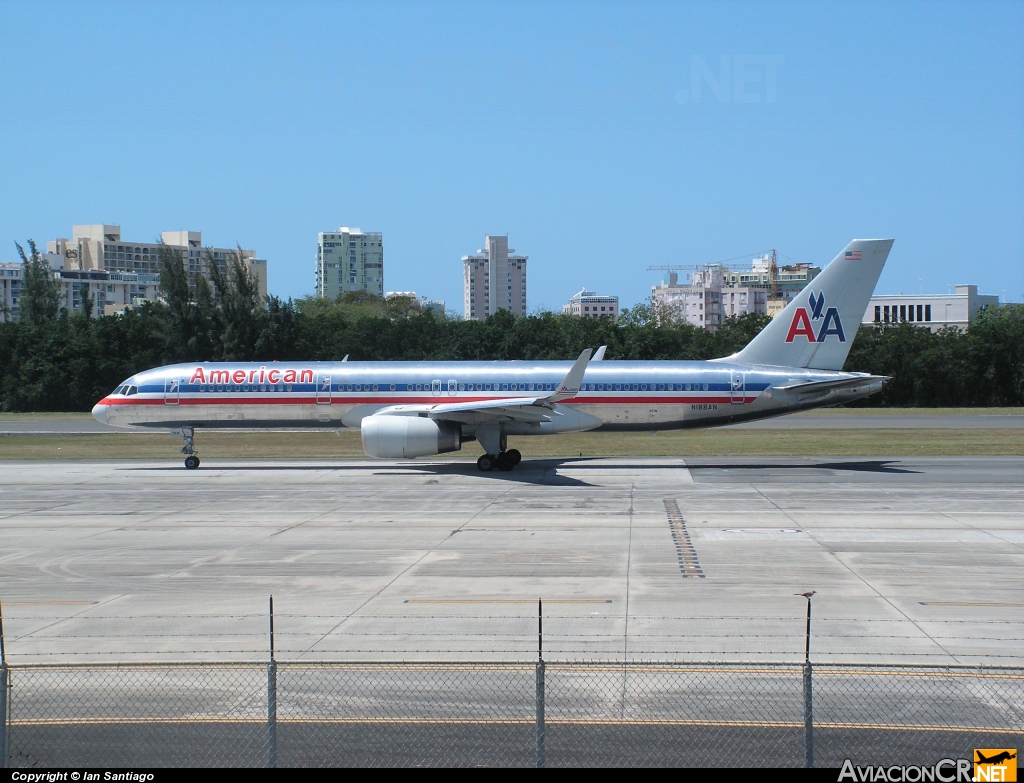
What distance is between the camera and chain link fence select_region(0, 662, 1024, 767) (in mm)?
8758

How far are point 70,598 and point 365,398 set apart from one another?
68.5 ft

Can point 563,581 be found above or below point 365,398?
below

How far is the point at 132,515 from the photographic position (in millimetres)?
24781

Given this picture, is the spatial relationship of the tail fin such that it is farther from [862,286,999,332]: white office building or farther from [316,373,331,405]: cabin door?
[862,286,999,332]: white office building

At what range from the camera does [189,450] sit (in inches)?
1447

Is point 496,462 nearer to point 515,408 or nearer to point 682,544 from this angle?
point 515,408

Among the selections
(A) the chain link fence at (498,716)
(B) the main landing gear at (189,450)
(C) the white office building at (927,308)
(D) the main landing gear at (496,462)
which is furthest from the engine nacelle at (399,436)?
(C) the white office building at (927,308)

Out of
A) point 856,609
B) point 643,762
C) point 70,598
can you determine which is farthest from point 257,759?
point 856,609

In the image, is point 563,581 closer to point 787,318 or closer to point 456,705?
point 456,705

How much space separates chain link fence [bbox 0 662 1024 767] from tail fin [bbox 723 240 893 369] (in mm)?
26703

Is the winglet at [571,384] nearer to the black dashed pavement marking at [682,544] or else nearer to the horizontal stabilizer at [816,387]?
the black dashed pavement marking at [682,544]

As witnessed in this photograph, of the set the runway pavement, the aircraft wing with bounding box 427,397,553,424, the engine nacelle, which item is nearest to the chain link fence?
the engine nacelle

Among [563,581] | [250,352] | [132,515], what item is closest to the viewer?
[563,581]

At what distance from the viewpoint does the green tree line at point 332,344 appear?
77.9m
